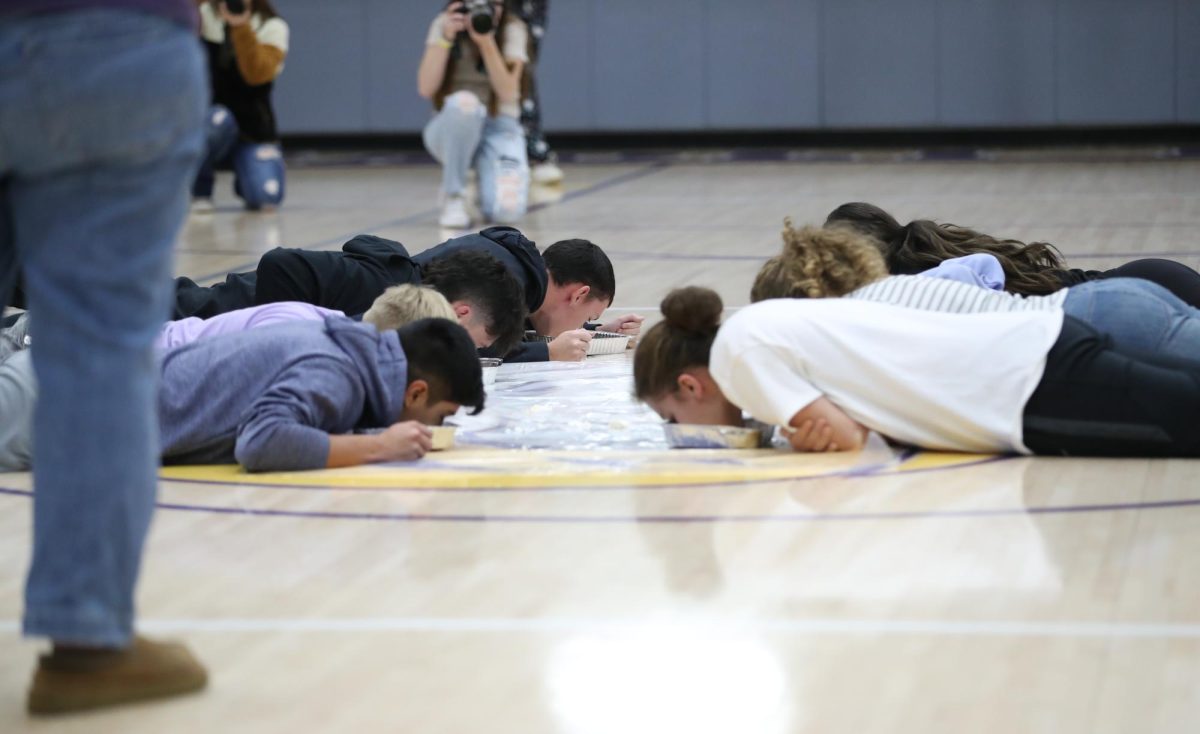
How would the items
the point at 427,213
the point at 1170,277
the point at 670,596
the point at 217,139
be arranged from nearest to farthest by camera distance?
the point at 670,596
the point at 1170,277
the point at 427,213
the point at 217,139

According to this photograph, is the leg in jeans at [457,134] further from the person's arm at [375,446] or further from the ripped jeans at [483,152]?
the person's arm at [375,446]

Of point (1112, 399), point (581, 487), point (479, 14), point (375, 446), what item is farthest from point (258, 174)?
point (1112, 399)

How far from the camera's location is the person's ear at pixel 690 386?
3.08 metres

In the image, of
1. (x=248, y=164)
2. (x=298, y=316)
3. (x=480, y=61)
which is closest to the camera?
(x=298, y=316)

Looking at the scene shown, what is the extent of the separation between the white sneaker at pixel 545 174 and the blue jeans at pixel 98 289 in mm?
7768

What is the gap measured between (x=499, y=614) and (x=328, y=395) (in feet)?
2.71

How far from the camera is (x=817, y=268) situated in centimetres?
327

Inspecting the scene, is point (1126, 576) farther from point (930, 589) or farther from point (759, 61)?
point (759, 61)

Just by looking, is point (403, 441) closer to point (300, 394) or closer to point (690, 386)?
point (300, 394)

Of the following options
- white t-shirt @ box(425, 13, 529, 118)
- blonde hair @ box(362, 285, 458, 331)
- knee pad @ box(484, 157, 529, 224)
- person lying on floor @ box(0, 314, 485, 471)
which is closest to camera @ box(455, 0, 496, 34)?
white t-shirt @ box(425, 13, 529, 118)

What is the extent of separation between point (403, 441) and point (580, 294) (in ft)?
4.50

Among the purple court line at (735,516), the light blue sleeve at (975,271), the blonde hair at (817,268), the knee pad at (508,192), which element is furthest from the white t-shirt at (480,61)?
the purple court line at (735,516)

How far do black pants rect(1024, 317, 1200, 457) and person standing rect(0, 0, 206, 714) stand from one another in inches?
66.0

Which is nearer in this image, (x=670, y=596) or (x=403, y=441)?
(x=670, y=596)
